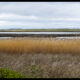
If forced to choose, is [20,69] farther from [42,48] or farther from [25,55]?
[42,48]

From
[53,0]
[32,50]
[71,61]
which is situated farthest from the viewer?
[32,50]

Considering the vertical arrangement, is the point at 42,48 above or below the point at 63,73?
below

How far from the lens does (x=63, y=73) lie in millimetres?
4148

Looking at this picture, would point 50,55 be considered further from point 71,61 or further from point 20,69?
point 20,69

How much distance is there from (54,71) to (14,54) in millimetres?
1636

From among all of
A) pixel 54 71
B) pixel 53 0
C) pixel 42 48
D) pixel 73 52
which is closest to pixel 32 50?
pixel 42 48

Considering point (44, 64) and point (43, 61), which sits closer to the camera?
point (44, 64)

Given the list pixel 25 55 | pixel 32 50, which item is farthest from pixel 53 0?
pixel 32 50

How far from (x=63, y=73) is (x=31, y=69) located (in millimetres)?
743

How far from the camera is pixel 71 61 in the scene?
5.00 m

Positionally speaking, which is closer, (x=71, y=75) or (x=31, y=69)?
(x=71, y=75)

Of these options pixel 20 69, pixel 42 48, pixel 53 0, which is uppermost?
pixel 53 0

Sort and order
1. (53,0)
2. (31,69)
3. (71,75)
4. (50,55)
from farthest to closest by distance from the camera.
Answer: (50,55), (31,69), (71,75), (53,0)

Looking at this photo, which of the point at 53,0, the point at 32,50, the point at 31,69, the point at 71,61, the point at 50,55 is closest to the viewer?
the point at 53,0
